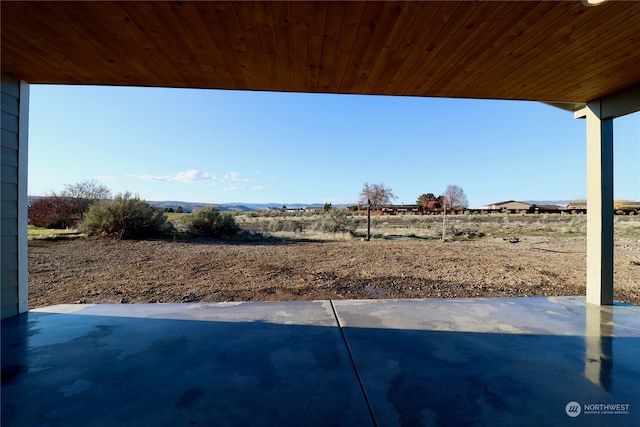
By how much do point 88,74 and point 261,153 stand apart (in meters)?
10.3

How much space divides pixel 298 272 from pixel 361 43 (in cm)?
406

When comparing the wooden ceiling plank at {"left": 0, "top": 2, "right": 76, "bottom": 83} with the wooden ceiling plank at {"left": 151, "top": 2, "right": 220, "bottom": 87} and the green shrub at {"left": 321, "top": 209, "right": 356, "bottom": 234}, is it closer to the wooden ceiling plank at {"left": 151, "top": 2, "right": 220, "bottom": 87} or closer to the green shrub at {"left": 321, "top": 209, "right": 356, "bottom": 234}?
the wooden ceiling plank at {"left": 151, "top": 2, "right": 220, "bottom": 87}

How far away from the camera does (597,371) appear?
→ 1.54 metres

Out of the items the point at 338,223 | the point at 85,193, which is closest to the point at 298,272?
the point at 338,223

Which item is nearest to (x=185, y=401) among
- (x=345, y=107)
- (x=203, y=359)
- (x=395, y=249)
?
(x=203, y=359)

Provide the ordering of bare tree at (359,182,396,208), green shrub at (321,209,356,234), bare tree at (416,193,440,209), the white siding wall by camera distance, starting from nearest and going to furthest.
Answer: the white siding wall < green shrub at (321,209,356,234) < bare tree at (359,182,396,208) < bare tree at (416,193,440,209)

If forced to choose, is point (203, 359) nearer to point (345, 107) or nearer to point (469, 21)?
point (469, 21)

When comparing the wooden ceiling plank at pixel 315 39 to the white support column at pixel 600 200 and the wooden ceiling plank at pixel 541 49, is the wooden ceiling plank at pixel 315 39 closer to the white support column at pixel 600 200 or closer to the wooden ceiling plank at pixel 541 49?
the wooden ceiling plank at pixel 541 49

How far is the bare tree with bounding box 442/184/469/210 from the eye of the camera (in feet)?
81.6

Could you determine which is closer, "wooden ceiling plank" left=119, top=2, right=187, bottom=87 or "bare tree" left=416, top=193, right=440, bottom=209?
"wooden ceiling plank" left=119, top=2, right=187, bottom=87

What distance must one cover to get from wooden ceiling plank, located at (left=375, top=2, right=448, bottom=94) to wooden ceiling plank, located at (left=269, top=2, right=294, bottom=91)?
678 millimetres

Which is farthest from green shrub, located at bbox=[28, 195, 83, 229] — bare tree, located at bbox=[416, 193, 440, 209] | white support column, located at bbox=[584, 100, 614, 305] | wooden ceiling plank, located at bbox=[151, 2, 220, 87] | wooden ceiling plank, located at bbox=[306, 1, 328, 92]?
bare tree, located at bbox=[416, 193, 440, 209]

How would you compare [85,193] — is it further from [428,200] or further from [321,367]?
[428,200]

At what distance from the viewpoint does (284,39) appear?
1.67 meters
